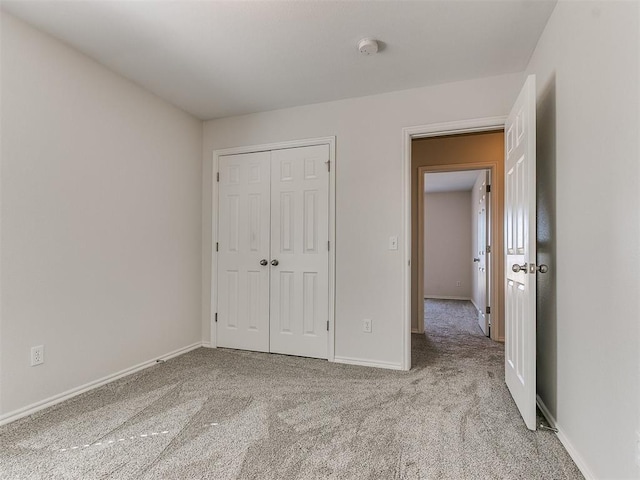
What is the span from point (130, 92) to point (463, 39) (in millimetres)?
2485

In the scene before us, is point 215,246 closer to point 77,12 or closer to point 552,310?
point 77,12

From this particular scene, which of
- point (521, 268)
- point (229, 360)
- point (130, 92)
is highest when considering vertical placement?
point (130, 92)

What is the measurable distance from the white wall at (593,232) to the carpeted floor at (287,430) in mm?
346

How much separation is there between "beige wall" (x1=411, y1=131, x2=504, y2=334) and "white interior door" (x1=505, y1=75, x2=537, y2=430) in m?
1.72

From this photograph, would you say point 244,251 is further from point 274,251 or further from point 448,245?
point 448,245

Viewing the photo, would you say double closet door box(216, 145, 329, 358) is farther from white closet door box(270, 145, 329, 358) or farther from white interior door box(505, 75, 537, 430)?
white interior door box(505, 75, 537, 430)

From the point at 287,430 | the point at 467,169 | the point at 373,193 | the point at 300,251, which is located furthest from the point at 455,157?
the point at 287,430

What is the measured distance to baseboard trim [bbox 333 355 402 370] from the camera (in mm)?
2943

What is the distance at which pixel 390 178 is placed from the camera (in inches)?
118

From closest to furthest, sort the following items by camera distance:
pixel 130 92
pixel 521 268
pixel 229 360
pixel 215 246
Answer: pixel 521 268 < pixel 130 92 < pixel 229 360 < pixel 215 246

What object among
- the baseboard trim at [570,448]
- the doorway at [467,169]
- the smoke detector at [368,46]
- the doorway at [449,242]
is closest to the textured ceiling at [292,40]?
the smoke detector at [368,46]

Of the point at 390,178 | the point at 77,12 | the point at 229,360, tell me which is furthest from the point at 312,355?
the point at 77,12

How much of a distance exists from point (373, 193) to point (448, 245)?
520 cm

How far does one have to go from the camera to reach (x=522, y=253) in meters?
2.04
